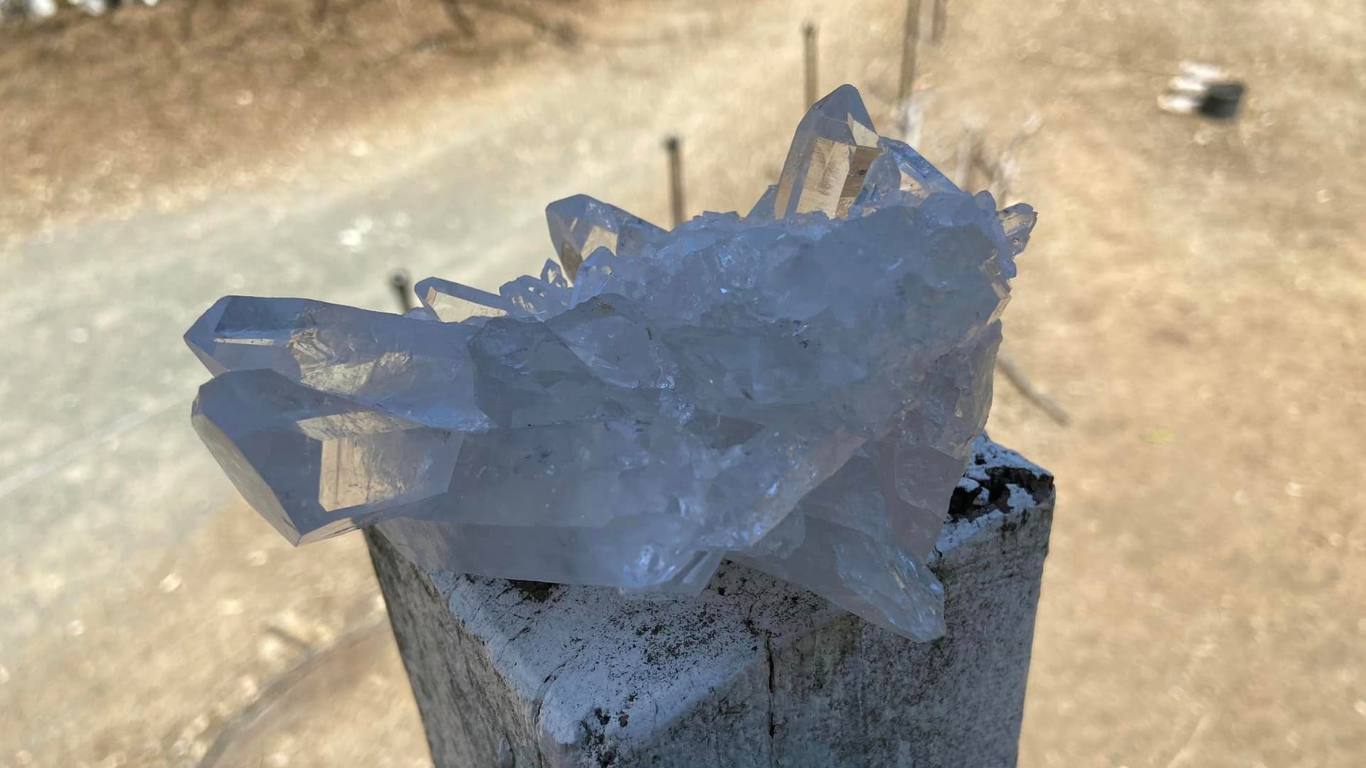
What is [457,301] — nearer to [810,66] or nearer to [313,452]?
[313,452]

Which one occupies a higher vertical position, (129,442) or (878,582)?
(878,582)

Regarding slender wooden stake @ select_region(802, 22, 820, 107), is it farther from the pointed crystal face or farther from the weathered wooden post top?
the pointed crystal face

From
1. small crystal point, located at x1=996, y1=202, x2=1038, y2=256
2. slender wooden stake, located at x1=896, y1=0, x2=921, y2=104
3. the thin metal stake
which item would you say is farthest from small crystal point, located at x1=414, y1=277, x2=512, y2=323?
slender wooden stake, located at x1=896, y1=0, x2=921, y2=104

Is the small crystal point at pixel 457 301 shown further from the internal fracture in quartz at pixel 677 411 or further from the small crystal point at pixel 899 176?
the small crystal point at pixel 899 176

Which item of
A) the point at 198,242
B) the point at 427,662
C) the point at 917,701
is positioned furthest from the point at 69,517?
the point at 917,701

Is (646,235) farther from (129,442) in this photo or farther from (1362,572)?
(129,442)

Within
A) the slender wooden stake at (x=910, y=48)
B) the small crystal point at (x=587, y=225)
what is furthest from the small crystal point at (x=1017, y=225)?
the slender wooden stake at (x=910, y=48)

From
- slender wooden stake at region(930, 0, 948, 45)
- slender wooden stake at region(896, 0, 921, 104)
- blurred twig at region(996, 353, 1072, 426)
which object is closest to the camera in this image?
blurred twig at region(996, 353, 1072, 426)
